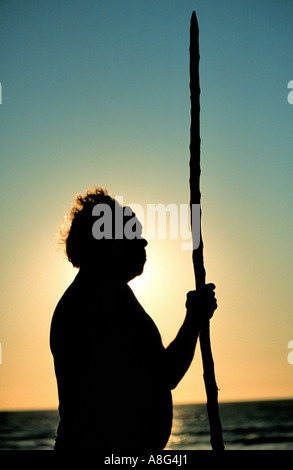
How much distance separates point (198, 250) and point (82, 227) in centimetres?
106

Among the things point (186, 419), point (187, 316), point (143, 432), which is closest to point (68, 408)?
point (143, 432)

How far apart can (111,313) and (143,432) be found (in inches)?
19.8

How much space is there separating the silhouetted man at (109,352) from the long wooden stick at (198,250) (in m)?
0.72

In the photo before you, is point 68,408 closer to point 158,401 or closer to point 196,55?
point 158,401

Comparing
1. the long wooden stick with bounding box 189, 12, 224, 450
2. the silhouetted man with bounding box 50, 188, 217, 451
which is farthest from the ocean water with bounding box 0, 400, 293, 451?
the silhouetted man with bounding box 50, 188, 217, 451

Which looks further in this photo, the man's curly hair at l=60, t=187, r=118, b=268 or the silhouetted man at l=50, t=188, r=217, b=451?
the man's curly hair at l=60, t=187, r=118, b=268

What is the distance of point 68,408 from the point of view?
2250 millimetres

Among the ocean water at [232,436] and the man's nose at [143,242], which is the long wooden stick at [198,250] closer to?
the man's nose at [143,242]

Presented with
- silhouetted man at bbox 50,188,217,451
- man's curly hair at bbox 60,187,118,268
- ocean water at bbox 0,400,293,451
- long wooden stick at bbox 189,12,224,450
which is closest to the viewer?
silhouetted man at bbox 50,188,217,451

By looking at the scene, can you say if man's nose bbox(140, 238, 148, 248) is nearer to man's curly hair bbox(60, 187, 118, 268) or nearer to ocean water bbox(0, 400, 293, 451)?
man's curly hair bbox(60, 187, 118, 268)

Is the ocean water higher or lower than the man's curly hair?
lower

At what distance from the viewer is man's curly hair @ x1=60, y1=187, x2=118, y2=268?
2449mm

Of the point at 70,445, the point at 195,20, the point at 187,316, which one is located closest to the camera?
the point at 70,445

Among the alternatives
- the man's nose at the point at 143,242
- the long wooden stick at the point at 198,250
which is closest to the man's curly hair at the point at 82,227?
the man's nose at the point at 143,242
